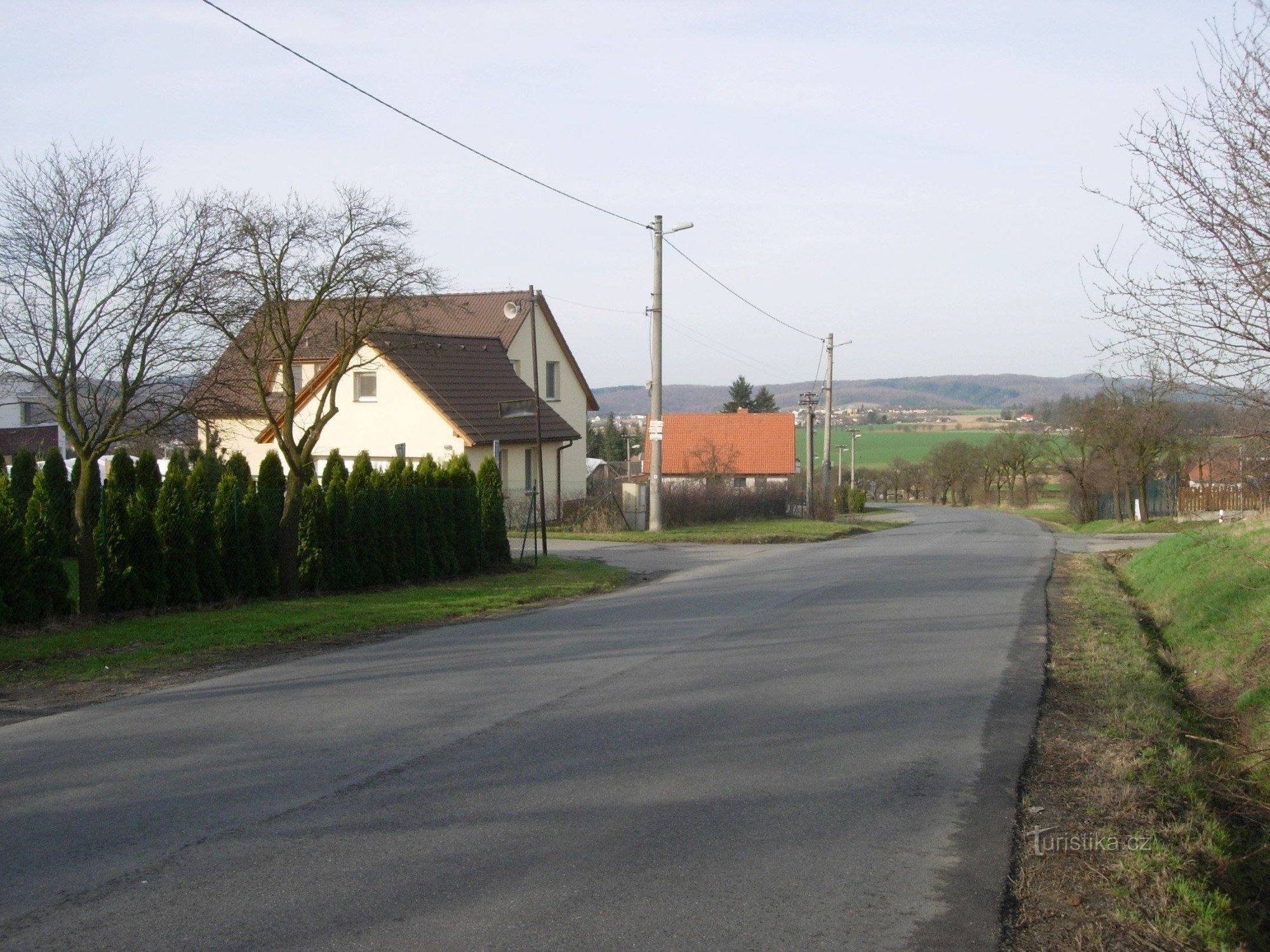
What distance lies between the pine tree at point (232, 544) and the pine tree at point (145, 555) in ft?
3.98

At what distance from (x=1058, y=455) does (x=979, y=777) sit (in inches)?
2239

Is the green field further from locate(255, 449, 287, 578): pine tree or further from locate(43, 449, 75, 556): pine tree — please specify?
locate(255, 449, 287, 578): pine tree

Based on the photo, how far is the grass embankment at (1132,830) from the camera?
461cm

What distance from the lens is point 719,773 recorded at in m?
6.70

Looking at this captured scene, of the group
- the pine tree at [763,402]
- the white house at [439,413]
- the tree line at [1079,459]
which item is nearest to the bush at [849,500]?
the tree line at [1079,459]

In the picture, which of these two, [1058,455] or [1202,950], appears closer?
[1202,950]

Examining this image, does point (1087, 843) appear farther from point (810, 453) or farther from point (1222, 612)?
point (810, 453)

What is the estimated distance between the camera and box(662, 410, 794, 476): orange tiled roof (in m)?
70.2

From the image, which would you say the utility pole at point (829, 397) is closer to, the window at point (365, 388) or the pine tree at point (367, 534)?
the window at point (365, 388)

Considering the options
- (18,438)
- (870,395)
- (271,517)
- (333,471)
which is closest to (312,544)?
(271,517)

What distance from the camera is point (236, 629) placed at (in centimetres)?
A: 1327

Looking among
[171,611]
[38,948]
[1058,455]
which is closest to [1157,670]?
[38,948]

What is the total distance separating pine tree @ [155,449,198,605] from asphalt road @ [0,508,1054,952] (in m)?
5.11

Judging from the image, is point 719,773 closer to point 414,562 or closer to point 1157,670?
point 1157,670
